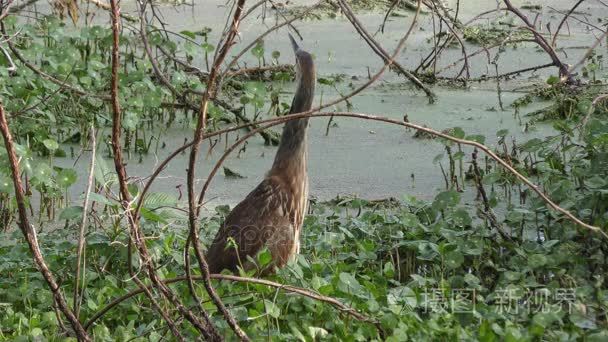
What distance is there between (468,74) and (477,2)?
2.19 metres

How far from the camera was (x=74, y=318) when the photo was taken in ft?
10.8

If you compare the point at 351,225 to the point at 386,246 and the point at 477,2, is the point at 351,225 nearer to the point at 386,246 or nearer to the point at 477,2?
the point at 386,246

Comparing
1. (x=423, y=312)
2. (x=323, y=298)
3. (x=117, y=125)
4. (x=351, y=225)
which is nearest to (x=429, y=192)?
(x=351, y=225)

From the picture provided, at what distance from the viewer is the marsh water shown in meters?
5.63

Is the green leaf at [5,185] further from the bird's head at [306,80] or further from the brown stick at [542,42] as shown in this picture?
the brown stick at [542,42]

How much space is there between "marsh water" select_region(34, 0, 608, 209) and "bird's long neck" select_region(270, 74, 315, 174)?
0.55m

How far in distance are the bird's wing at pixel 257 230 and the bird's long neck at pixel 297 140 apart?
0.63 feet

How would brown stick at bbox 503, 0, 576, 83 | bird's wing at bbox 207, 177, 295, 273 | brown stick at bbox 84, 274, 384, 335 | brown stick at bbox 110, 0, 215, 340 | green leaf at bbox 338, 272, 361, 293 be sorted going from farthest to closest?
brown stick at bbox 503, 0, 576, 83
bird's wing at bbox 207, 177, 295, 273
green leaf at bbox 338, 272, 361, 293
brown stick at bbox 84, 274, 384, 335
brown stick at bbox 110, 0, 215, 340

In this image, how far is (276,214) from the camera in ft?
14.4

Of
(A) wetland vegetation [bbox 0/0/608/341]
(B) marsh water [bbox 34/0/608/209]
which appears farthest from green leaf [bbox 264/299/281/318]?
(B) marsh water [bbox 34/0/608/209]

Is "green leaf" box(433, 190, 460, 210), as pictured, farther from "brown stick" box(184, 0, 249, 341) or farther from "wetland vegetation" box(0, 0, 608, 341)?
"brown stick" box(184, 0, 249, 341)

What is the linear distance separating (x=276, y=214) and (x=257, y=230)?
119 mm

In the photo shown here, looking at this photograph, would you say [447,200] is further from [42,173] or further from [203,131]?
[203,131]

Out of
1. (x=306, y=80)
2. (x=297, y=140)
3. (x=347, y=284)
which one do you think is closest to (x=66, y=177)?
(x=297, y=140)
